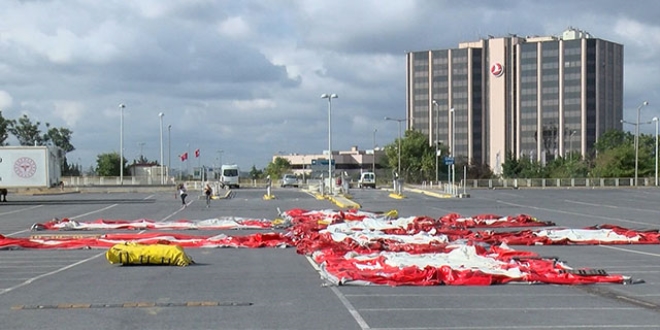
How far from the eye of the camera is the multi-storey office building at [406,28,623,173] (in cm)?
17250

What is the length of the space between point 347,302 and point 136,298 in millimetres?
3520

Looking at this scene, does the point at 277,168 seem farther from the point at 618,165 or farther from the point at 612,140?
the point at 618,165

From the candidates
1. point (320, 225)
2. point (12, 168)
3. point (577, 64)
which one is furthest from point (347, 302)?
point (577, 64)

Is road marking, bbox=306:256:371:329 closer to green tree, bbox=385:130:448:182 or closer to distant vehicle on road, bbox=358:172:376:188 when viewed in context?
distant vehicle on road, bbox=358:172:376:188

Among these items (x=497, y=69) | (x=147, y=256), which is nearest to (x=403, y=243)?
(x=147, y=256)

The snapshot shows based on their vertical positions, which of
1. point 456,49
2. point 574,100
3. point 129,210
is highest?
point 456,49

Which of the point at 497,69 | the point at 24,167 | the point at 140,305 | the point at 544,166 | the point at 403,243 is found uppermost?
the point at 497,69

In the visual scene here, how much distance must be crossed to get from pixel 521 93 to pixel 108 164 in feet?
277

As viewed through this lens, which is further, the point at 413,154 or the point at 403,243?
the point at 413,154

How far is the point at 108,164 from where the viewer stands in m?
154

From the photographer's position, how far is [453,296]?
14680 mm

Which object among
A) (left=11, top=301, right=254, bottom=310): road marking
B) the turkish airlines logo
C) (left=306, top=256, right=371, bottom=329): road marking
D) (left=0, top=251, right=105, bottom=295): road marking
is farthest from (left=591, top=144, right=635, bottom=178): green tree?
(left=11, top=301, right=254, bottom=310): road marking

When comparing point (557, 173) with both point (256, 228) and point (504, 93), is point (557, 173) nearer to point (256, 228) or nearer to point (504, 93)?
point (504, 93)

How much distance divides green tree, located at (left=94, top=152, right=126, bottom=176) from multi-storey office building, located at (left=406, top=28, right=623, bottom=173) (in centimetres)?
6093
